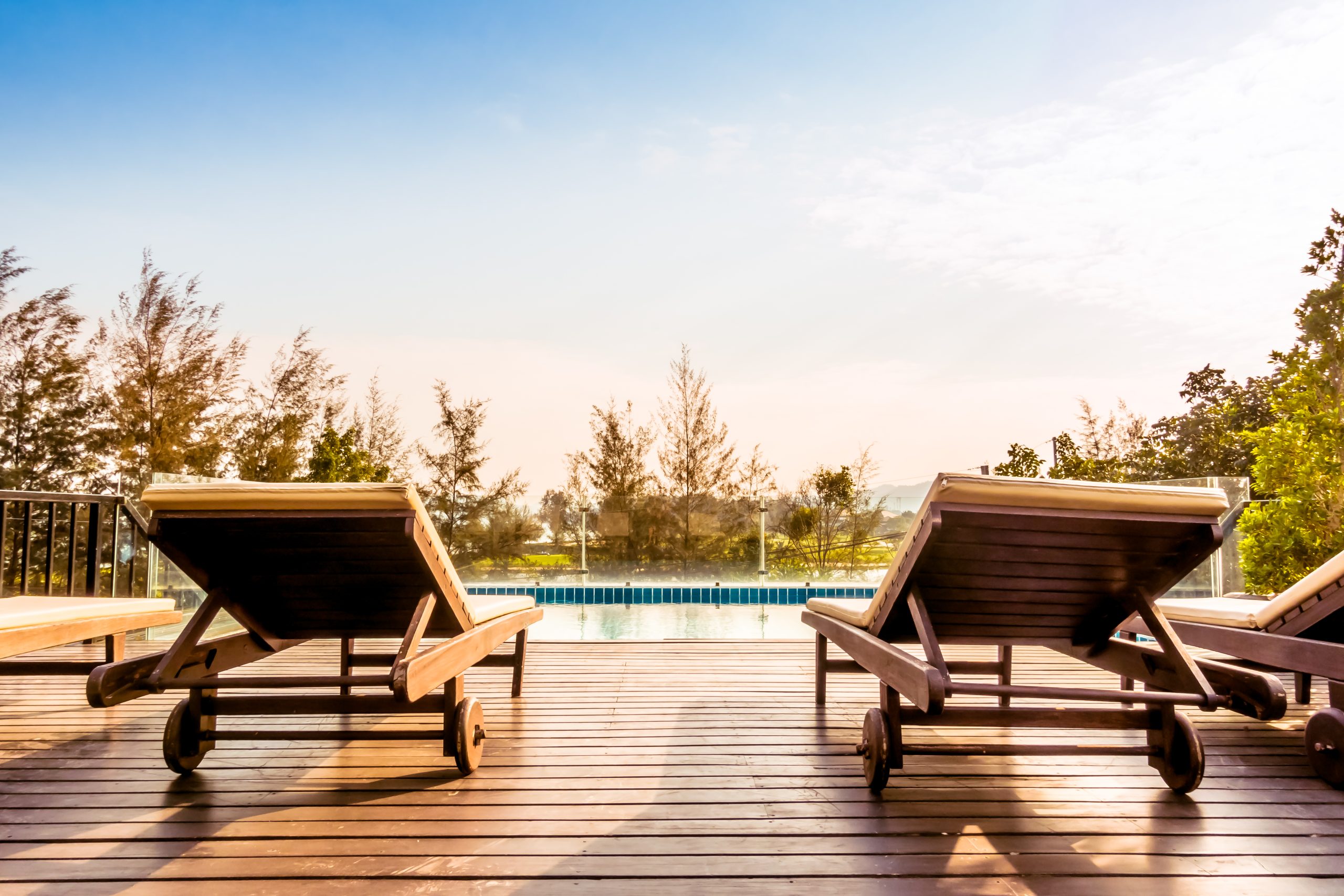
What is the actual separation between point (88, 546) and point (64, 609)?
8.44ft

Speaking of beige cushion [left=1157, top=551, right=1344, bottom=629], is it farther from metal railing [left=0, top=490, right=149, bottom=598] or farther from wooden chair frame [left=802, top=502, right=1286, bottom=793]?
metal railing [left=0, top=490, right=149, bottom=598]

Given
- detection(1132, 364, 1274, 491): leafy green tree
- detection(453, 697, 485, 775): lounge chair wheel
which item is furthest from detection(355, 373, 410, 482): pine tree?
detection(1132, 364, 1274, 491): leafy green tree

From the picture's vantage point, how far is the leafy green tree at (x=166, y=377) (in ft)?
27.6

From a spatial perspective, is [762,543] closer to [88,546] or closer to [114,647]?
[88,546]

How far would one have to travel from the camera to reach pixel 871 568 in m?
8.72

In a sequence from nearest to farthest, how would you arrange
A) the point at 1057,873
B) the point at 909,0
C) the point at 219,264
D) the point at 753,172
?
the point at 1057,873
the point at 909,0
the point at 219,264
the point at 753,172

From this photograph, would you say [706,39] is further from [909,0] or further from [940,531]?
[940,531]

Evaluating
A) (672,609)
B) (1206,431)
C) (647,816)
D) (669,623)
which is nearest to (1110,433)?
(1206,431)

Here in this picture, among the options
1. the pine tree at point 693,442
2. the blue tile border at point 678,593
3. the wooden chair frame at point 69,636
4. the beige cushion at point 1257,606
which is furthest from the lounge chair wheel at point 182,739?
the pine tree at point 693,442

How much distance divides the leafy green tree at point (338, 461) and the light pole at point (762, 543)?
4.23m

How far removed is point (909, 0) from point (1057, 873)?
8553mm

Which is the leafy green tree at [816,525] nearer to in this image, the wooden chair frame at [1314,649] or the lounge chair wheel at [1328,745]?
the wooden chair frame at [1314,649]

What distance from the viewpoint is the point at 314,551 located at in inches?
87.1

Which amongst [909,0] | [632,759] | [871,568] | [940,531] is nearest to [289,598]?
[632,759]
